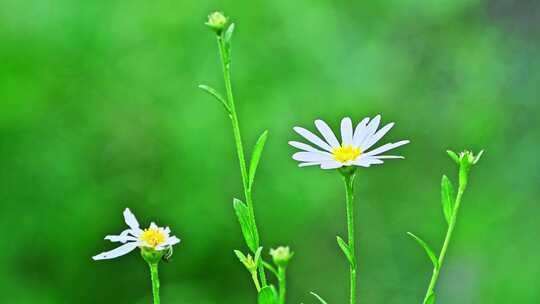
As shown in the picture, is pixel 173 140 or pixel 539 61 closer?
pixel 173 140

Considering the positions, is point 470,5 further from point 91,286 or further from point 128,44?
point 91,286

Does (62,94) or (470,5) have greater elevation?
(470,5)

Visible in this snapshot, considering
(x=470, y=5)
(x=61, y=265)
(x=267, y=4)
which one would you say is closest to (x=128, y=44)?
(x=267, y=4)

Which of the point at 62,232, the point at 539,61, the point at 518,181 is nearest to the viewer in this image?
the point at 62,232

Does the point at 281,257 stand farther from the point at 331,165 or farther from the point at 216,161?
the point at 216,161

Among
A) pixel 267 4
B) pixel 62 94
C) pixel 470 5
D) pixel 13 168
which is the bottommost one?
pixel 13 168

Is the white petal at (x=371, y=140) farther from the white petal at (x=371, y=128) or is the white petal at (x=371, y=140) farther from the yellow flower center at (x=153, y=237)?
the yellow flower center at (x=153, y=237)
